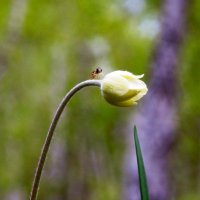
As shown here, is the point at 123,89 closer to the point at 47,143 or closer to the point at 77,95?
the point at 47,143

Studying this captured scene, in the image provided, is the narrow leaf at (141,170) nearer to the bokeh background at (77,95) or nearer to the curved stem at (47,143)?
the curved stem at (47,143)

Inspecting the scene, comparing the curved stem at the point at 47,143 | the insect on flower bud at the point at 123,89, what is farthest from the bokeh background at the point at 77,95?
the curved stem at the point at 47,143

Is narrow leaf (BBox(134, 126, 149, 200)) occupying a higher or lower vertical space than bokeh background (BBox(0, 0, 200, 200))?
lower

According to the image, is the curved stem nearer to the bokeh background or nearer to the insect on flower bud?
the insect on flower bud

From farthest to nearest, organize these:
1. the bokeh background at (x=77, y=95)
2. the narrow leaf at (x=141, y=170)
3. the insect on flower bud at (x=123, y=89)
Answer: the bokeh background at (x=77, y=95) < the insect on flower bud at (x=123, y=89) < the narrow leaf at (x=141, y=170)

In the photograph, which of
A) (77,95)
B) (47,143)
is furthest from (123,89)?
(77,95)

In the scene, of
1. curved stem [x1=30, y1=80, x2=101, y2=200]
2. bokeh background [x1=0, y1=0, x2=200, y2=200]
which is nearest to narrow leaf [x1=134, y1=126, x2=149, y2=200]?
curved stem [x1=30, y1=80, x2=101, y2=200]
